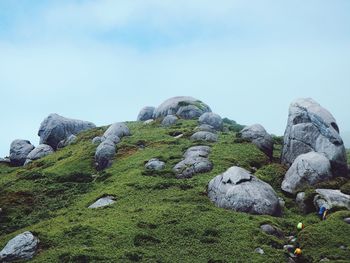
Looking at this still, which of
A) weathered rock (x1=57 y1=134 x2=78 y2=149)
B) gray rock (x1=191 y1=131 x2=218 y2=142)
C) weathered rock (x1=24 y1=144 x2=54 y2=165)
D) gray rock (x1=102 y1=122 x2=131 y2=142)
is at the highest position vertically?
gray rock (x1=102 y1=122 x2=131 y2=142)

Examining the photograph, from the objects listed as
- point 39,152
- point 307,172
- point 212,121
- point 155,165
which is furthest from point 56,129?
point 307,172

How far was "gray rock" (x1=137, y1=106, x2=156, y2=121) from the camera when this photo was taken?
3925 inches

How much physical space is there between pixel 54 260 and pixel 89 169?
31325 millimetres

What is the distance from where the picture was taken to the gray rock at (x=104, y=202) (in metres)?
42.5

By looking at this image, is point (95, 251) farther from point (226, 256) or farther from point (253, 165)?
point (253, 165)

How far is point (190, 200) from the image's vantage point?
41469 mm

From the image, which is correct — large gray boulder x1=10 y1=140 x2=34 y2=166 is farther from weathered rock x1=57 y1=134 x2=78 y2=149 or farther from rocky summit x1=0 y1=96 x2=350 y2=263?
rocky summit x1=0 y1=96 x2=350 y2=263

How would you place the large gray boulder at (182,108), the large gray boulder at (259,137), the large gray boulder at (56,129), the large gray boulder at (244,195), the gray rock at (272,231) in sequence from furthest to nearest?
the large gray boulder at (56,129), the large gray boulder at (182,108), the large gray boulder at (259,137), the large gray boulder at (244,195), the gray rock at (272,231)

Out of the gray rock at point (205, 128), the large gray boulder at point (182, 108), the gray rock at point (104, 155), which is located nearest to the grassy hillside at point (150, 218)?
the gray rock at point (104, 155)

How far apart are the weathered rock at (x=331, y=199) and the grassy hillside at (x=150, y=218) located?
1997mm

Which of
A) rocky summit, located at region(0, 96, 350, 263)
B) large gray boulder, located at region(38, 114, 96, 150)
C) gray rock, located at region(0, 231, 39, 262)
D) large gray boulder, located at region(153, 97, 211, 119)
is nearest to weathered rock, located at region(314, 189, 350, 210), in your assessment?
rocky summit, located at region(0, 96, 350, 263)

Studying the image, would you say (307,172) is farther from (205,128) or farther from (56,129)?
(56,129)

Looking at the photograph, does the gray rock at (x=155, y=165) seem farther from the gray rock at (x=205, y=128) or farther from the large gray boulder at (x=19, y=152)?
the large gray boulder at (x=19, y=152)

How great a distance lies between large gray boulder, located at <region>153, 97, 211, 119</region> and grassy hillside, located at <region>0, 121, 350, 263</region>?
28142mm
